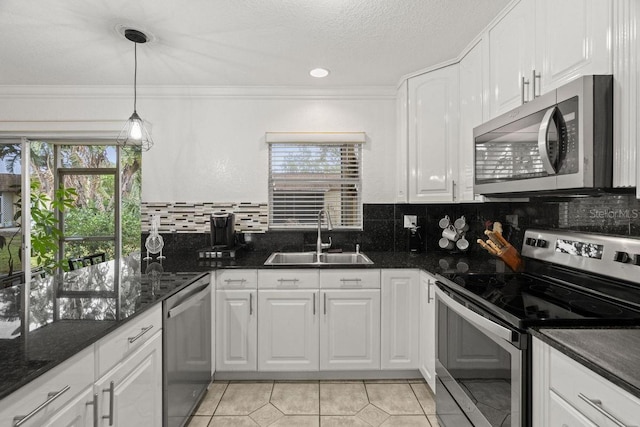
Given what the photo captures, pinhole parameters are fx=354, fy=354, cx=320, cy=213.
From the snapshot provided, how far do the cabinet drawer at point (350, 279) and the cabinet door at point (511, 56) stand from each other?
1.26 meters

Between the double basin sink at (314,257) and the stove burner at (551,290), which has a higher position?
the stove burner at (551,290)

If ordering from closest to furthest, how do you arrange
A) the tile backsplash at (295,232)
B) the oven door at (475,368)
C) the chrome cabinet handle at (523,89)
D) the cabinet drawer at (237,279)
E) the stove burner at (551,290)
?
the oven door at (475,368), the stove burner at (551,290), the chrome cabinet handle at (523,89), the cabinet drawer at (237,279), the tile backsplash at (295,232)

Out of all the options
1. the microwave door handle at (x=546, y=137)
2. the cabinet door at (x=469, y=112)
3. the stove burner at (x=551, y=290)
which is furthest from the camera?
the cabinet door at (x=469, y=112)

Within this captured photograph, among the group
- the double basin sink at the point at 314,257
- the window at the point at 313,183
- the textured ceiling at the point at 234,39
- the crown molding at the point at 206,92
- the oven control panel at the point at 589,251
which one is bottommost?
the double basin sink at the point at 314,257

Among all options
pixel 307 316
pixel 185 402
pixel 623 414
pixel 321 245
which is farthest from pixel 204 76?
pixel 623 414

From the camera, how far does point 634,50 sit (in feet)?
3.69

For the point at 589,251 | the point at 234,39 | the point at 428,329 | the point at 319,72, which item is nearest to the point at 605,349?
the point at 589,251

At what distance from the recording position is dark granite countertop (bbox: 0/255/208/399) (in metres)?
0.93

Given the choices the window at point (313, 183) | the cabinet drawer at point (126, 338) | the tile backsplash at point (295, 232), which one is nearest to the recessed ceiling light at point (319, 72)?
the window at point (313, 183)

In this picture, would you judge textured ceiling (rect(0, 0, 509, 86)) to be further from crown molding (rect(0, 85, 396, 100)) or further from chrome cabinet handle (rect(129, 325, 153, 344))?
chrome cabinet handle (rect(129, 325, 153, 344))

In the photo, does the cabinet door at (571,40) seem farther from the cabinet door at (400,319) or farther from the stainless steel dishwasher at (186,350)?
the stainless steel dishwasher at (186,350)

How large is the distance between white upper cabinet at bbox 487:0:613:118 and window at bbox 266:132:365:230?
1365 millimetres

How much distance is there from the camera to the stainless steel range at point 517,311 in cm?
122

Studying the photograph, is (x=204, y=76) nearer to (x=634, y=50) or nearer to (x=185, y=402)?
(x=185, y=402)
